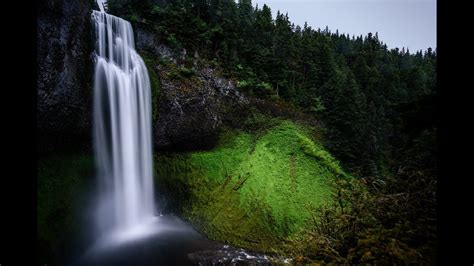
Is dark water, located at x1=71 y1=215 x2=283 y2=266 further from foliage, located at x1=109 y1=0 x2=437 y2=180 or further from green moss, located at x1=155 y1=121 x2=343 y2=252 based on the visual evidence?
foliage, located at x1=109 y1=0 x2=437 y2=180

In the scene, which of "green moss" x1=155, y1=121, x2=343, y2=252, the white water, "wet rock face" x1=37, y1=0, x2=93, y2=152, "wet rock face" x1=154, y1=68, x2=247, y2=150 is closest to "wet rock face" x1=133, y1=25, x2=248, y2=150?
"wet rock face" x1=154, y1=68, x2=247, y2=150

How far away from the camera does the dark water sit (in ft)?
42.9

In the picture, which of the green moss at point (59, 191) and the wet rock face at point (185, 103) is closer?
the green moss at point (59, 191)

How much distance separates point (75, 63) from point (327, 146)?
17728 millimetres

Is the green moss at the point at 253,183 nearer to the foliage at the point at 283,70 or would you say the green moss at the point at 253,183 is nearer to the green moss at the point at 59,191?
the foliage at the point at 283,70

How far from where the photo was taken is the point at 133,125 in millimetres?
17750

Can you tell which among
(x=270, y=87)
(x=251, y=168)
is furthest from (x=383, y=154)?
(x=251, y=168)

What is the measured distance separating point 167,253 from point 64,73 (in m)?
9.76

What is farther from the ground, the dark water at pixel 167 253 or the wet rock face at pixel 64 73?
the wet rock face at pixel 64 73

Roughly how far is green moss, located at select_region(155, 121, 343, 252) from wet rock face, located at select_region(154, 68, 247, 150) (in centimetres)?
94

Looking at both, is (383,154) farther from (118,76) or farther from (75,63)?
(75,63)

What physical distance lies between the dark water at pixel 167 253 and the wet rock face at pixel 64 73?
230 inches

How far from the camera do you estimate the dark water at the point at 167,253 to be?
13.1m

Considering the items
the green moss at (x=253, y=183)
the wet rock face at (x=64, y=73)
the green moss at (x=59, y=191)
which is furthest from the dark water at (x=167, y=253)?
the wet rock face at (x=64, y=73)
